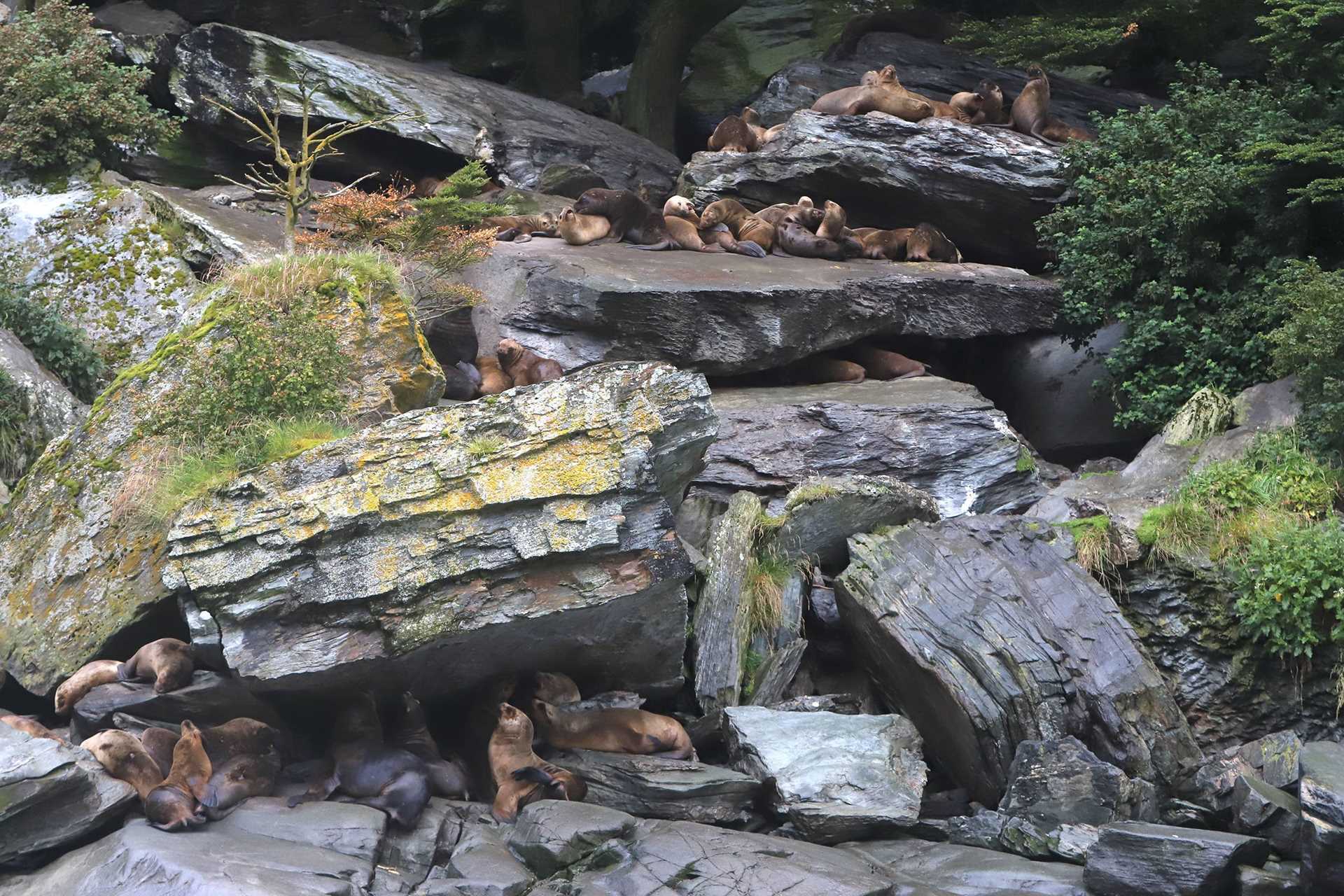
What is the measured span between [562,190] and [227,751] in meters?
11.2


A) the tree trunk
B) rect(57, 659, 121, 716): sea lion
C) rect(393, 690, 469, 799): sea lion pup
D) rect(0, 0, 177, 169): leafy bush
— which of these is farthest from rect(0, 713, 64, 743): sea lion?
the tree trunk

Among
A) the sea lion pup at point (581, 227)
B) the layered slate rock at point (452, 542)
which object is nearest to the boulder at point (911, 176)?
the sea lion pup at point (581, 227)

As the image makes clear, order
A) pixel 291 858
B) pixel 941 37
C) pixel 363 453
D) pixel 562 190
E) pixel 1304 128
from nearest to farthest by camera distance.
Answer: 1. pixel 291 858
2. pixel 363 453
3. pixel 1304 128
4. pixel 562 190
5. pixel 941 37

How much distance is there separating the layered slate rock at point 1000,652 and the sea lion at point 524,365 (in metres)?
3.70

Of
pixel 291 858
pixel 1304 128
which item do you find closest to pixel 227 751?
pixel 291 858

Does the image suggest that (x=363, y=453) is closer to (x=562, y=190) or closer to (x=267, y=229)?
(x=267, y=229)

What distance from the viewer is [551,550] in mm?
7309

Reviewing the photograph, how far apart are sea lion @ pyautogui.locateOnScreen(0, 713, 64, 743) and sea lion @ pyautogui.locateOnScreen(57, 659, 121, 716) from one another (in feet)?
0.60

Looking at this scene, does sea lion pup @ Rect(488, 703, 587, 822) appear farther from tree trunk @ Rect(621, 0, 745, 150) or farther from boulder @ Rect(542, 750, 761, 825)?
tree trunk @ Rect(621, 0, 745, 150)

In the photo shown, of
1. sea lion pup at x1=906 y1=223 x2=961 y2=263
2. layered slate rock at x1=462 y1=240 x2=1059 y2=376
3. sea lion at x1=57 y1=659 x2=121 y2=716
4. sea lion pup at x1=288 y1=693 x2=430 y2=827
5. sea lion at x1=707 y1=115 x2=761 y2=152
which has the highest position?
sea lion at x1=707 y1=115 x2=761 y2=152

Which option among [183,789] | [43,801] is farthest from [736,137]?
[43,801]

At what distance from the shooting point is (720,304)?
12109mm

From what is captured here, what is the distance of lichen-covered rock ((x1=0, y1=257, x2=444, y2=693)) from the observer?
7.89m

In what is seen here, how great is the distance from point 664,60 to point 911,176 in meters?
6.78
